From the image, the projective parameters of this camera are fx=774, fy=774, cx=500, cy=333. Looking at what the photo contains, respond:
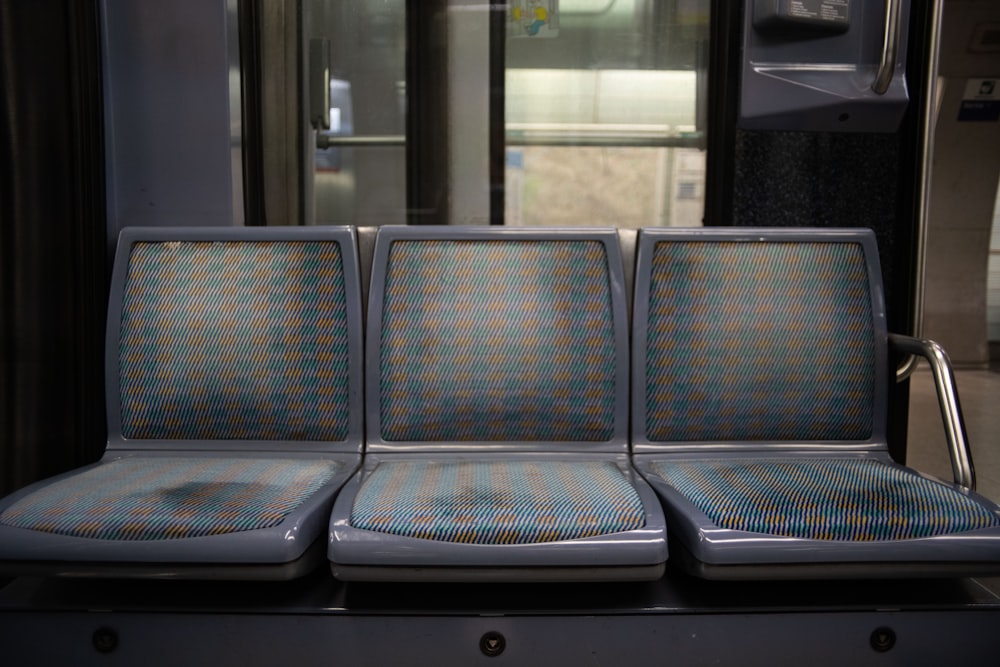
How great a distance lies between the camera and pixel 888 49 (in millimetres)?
2088

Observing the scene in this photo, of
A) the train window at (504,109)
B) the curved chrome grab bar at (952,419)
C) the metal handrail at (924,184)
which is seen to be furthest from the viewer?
the train window at (504,109)

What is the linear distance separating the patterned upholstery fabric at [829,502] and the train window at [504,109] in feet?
6.52

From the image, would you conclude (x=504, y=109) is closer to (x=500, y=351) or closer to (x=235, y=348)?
(x=500, y=351)

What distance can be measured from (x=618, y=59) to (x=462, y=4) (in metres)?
0.79

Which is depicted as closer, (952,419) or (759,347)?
(952,419)

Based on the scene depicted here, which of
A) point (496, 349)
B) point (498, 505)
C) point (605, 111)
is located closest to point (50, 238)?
point (496, 349)

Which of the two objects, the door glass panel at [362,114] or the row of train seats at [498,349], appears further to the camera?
the door glass panel at [362,114]

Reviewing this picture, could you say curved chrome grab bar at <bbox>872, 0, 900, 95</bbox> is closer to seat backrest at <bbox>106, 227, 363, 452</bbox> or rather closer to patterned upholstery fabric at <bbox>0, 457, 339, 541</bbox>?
seat backrest at <bbox>106, 227, 363, 452</bbox>

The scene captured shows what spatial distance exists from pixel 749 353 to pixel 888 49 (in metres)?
0.91

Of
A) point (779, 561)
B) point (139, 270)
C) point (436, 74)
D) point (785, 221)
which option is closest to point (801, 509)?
point (779, 561)

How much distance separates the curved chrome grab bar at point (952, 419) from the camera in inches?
68.6

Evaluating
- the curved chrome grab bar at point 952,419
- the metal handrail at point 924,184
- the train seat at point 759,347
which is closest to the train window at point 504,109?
the metal handrail at point 924,184

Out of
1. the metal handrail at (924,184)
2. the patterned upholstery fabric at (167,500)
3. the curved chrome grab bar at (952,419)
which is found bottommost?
→ the patterned upholstery fabric at (167,500)

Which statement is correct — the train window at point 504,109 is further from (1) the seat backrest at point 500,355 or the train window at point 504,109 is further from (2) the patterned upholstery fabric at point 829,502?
(2) the patterned upholstery fabric at point 829,502
